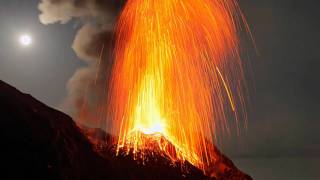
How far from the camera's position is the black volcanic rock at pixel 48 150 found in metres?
44.5

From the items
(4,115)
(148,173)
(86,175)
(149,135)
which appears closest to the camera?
(4,115)

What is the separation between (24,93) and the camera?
55031 millimetres

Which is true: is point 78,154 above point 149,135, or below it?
below

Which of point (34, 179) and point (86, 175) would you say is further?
point (86, 175)

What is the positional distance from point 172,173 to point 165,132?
24.9ft

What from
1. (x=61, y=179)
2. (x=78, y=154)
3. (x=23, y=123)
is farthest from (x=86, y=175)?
(x=23, y=123)

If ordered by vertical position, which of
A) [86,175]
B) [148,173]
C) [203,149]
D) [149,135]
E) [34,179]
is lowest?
[34,179]

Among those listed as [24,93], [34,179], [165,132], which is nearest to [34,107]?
[24,93]

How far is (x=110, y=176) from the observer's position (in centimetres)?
5566

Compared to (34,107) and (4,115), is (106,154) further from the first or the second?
(4,115)

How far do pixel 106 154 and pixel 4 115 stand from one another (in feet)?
62.1

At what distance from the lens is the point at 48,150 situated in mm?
47562

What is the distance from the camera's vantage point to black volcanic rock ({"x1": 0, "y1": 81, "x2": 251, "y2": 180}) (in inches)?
1751

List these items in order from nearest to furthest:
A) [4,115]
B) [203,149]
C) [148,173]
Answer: [4,115] < [148,173] < [203,149]
